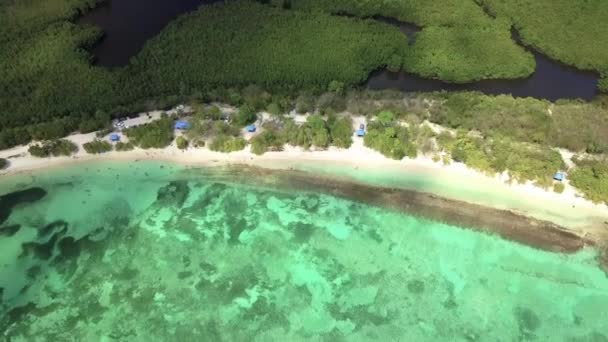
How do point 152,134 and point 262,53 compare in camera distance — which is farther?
point 262,53

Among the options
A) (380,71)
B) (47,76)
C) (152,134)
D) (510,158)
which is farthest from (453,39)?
(47,76)

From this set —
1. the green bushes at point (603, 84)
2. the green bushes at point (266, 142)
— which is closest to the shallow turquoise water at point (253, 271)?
the green bushes at point (266, 142)

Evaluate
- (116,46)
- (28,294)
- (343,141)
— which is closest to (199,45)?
(116,46)

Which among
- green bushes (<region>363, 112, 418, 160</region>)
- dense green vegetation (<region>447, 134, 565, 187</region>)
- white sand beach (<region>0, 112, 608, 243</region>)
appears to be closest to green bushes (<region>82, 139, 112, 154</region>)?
white sand beach (<region>0, 112, 608, 243</region>)

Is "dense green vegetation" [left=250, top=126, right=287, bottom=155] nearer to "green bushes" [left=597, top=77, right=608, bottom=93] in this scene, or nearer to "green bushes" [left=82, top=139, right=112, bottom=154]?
"green bushes" [left=82, top=139, right=112, bottom=154]

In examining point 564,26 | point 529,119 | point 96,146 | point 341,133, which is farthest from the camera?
point 564,26

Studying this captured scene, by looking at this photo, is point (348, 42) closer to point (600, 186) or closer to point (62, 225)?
point (600, 186)

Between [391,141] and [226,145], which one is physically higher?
[391,141]

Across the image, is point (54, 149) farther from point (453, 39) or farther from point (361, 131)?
point (453, 39)
